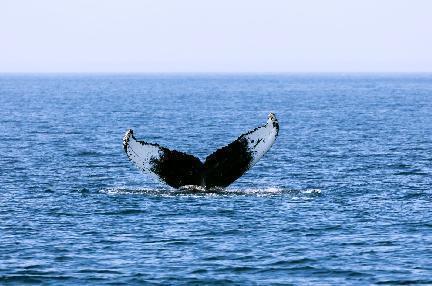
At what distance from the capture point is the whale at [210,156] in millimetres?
30438

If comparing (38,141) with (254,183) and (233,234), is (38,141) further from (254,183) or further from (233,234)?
(233,234)

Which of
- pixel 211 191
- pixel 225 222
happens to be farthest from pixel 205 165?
pixel 225 222

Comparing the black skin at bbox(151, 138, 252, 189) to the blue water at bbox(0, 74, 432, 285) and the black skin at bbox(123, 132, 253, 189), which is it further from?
the blue water at bbox(0, 74, 432, 285)

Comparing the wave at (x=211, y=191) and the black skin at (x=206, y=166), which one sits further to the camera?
the wave at (x=211, y=191)

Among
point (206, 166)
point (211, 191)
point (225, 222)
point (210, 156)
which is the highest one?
point (210, 156)

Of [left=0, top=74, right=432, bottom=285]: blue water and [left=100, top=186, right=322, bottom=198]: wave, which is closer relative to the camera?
[left=0, top=74, right=432, bottom=285]: blue water

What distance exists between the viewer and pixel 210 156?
30.8 metres

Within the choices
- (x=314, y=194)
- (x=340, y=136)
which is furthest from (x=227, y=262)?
(x=340, y=136)

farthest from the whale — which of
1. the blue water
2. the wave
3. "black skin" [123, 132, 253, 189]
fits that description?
the wave

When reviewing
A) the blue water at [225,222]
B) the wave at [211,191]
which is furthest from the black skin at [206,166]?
the blue water at [225,222]

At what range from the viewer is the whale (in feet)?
99.9

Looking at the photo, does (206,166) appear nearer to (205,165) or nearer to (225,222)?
(205,165)

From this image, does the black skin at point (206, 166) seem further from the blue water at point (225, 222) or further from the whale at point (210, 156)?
the blue water at point (225, 222)

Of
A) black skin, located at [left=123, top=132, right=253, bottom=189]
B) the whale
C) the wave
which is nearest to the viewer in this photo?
the whale
